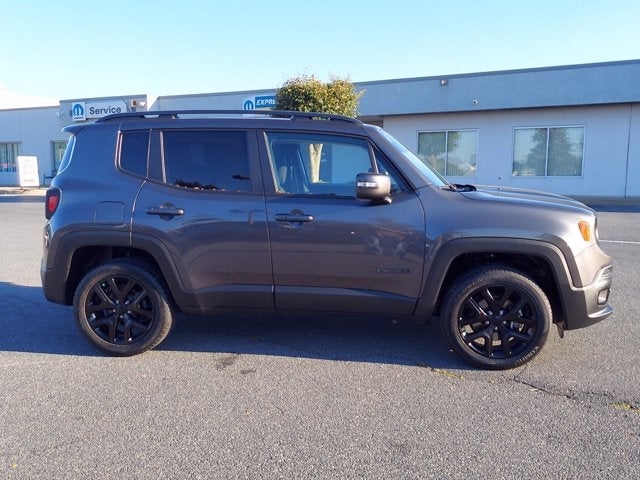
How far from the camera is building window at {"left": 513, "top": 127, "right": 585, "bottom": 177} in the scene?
19969 mm

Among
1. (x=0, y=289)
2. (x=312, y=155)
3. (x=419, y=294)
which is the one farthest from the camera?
(x=0, y=289)

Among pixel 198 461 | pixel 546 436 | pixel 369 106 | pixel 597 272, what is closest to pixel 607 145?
pixel 369 106

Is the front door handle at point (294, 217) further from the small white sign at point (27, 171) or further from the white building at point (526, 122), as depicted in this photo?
the small white sign at point (27, 171)

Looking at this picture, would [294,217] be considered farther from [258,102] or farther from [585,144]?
[258,102]

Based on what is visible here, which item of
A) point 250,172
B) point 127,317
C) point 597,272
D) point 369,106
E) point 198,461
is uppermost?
point 369,106

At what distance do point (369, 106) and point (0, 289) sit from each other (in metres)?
18.1

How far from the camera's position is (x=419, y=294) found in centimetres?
406

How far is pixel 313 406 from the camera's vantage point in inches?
139

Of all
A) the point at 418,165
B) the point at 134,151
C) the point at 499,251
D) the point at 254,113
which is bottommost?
the point at 499,251

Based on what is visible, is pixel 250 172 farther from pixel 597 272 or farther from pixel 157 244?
pixel 597 272

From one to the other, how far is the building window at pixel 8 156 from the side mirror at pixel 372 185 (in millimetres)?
33249

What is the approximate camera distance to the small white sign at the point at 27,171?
2553 centimetres

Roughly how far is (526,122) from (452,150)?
9.71 ft

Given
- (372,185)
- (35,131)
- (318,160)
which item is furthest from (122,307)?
(35,131)
